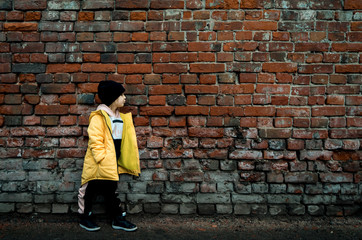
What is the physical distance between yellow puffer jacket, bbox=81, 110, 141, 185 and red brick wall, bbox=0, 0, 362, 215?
18 centimetres

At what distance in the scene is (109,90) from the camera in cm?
260

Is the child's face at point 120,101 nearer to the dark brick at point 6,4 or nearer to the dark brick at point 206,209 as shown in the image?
Result: the dark brick at point 206,209

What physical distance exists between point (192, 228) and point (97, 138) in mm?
1388

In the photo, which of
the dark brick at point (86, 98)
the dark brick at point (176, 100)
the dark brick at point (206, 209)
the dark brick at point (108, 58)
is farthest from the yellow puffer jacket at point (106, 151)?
the dark brick at point (206, 209)

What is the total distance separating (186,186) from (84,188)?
1101 mm

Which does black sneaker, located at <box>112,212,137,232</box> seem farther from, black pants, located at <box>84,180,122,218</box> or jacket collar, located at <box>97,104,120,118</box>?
jacket collar, located at <box>97,104,120,118</box>

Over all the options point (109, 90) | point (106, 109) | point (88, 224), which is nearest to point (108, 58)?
point (109, 90)

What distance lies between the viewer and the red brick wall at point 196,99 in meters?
2.80

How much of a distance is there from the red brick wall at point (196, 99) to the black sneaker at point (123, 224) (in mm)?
218

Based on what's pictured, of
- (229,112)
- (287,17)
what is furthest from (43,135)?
(287,17)

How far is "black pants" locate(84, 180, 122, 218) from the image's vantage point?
2.68 m

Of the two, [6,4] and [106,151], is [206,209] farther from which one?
[6,4]

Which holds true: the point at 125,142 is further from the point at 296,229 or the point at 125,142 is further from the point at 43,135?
the point at 296,229

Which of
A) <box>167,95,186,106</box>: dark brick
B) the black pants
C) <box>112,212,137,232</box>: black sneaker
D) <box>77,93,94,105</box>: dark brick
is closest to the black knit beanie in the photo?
<box>77,93,94,105</box>: dark brick
